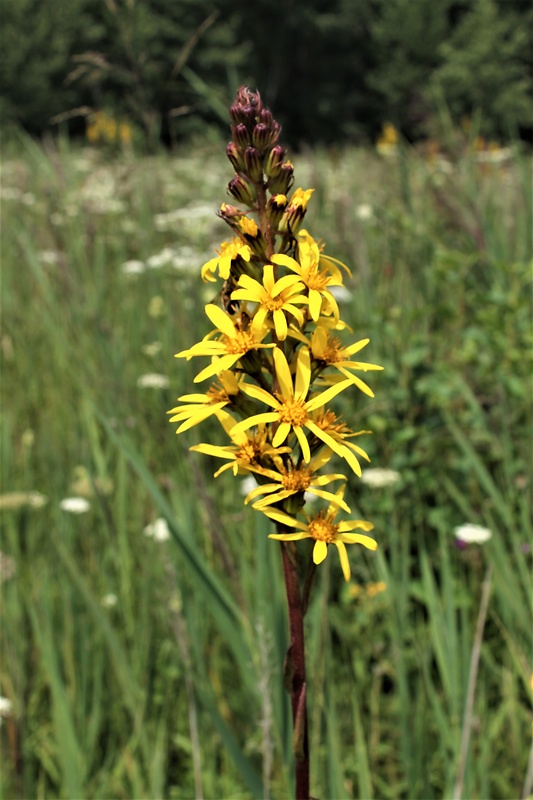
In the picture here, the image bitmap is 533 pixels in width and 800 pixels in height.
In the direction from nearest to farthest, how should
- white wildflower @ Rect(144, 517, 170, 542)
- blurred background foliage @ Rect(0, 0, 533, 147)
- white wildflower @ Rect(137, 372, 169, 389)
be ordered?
white wildflower @ Rect(144, 517, 170, 542), white wildflower @ Rect(137, 372, 169, 389), blurred background foliage @ Rect(0, 0, 533, 147)

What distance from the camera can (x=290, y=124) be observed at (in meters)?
33.3

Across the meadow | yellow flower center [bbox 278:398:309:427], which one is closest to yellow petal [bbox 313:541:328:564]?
yellow flower center [bbox 278:398:309:427]

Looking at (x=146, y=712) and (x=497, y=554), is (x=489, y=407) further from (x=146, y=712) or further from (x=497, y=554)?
(x=146, y=712)

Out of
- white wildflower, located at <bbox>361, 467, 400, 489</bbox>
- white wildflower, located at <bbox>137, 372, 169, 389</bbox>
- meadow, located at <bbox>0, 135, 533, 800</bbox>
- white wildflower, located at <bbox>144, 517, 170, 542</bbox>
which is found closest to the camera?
meadow, located at <bbox>0, 135, 533, 800</bbox>

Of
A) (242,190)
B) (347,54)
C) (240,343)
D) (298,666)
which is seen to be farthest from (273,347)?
(347,54)

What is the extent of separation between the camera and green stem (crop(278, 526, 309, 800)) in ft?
2.22

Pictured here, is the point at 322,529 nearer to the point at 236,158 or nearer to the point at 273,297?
the point at 273,297

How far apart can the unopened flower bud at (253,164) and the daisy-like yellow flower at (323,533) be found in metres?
0.29

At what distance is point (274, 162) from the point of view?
0.71 meters

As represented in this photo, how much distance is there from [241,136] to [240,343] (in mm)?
186

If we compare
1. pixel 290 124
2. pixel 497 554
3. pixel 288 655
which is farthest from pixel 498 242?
pixel 290 124

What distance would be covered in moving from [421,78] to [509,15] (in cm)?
411

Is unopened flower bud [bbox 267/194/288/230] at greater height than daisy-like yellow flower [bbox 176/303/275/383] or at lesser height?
greater

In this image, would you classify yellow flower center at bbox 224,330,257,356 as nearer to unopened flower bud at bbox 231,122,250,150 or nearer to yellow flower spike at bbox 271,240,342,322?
yellow flower spike at bbox 271,240,342,322
